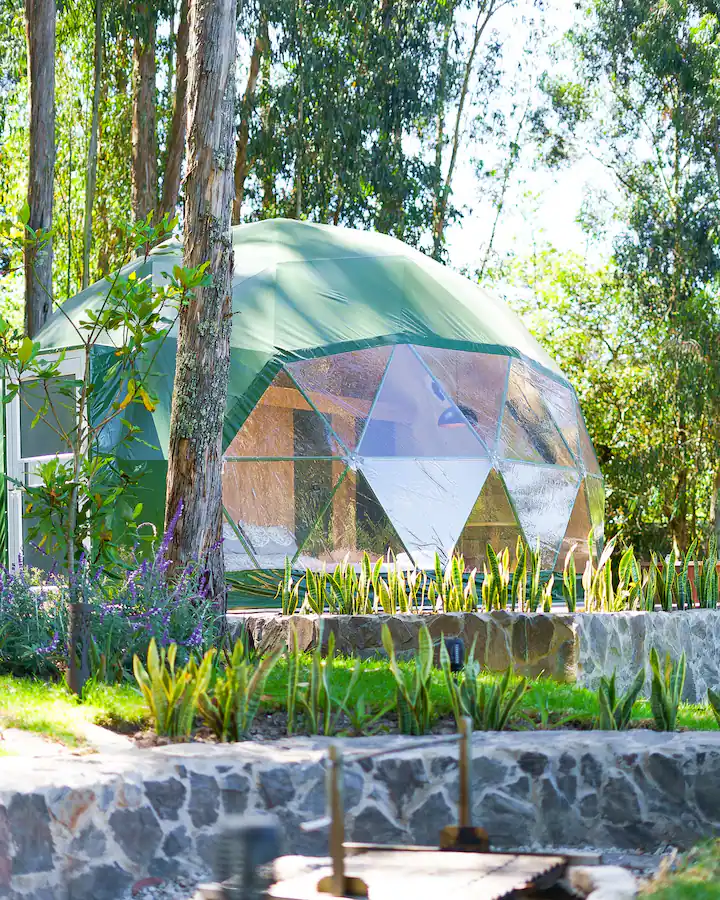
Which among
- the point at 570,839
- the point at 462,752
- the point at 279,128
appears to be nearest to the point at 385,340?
the point at 570,839

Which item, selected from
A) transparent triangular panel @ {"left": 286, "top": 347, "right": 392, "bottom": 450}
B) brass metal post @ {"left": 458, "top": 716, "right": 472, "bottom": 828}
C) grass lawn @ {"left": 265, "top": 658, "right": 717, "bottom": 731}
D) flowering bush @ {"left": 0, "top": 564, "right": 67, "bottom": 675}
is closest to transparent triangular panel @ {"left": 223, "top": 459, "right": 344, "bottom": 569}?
transparent triangular panel @ {"left": 286, "top": 347, "right": 392, "bottom": 450}

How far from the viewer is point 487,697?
5.26 m

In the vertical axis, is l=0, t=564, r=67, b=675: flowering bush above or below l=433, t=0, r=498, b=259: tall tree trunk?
below

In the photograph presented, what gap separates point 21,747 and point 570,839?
2.47m

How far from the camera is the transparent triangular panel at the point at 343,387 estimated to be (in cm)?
1023

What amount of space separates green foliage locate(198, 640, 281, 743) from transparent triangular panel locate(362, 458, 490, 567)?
5293 mm

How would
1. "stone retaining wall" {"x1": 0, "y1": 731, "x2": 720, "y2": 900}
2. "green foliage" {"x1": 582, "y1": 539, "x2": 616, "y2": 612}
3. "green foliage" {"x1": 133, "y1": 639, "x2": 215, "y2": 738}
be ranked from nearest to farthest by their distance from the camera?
"stone retaining wall" {"x1": 0, "y1": 731, "x2": 720, "y2": 900} → "green foliage" {"x1": 133, "y1": 639, "x2": 215, "y2": 738} → "green foliage" {"x1": 582, "y1": 539, "x2": 616, "y2": 612}

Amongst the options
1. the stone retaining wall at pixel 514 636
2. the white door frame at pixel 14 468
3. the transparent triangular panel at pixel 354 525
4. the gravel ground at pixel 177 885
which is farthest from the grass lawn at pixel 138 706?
the white door frame at pixel 14 468

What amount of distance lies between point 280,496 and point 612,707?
5382mm

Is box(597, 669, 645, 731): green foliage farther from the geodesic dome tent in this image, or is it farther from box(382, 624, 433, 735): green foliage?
the geodesic dome tent

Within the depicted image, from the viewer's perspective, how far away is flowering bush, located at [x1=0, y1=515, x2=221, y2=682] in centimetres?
586

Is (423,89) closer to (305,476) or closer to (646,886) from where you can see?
(305,476)

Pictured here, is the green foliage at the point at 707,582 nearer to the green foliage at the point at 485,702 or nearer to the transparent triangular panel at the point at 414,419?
the transparent triangular panel at the point at 414,419

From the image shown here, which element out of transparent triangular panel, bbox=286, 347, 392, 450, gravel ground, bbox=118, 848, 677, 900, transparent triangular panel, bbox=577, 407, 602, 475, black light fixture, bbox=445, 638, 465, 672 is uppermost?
transparent triangular panel, bbox=286, 347, 392, 450
